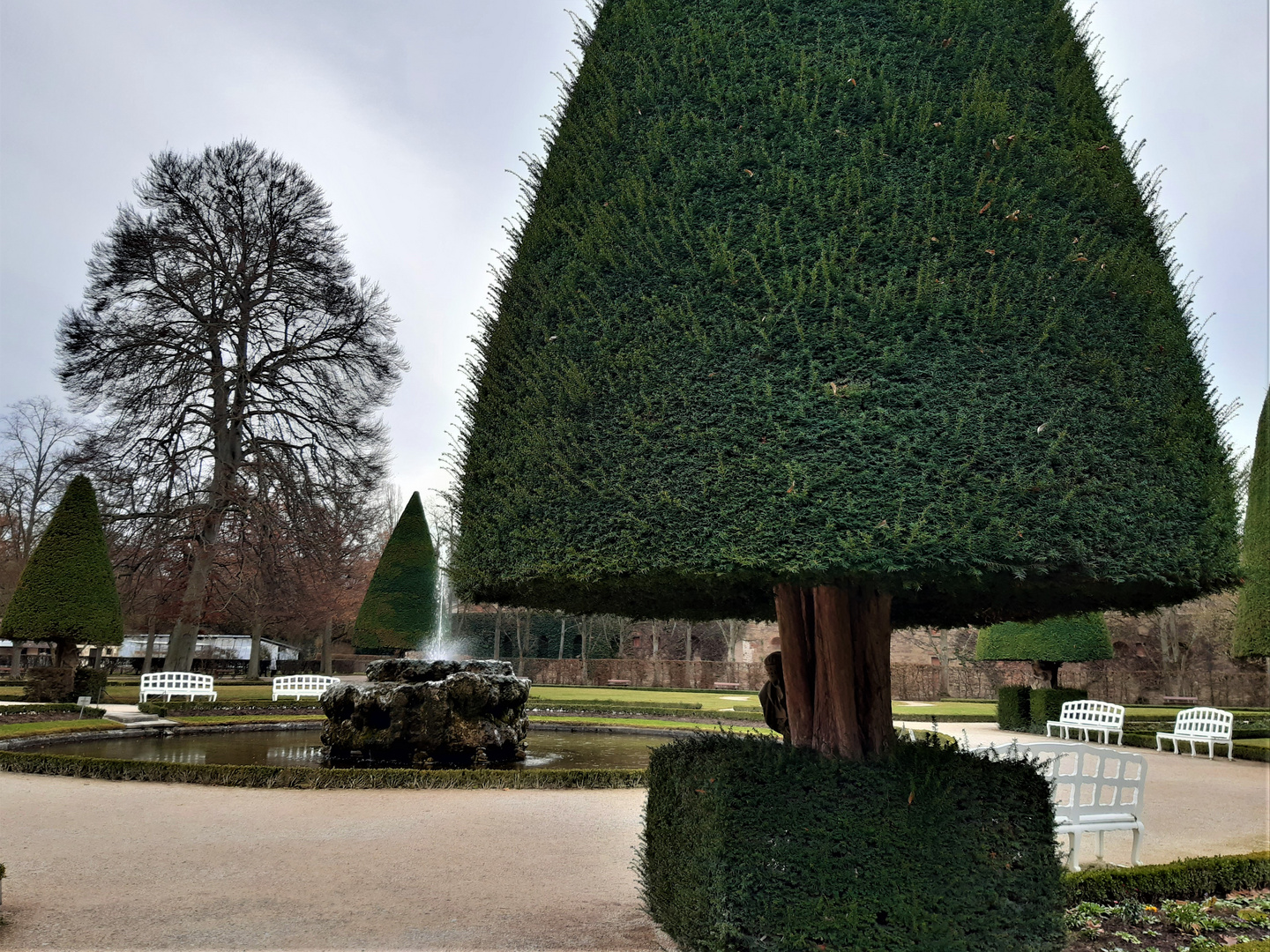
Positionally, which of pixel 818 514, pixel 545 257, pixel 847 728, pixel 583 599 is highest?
pixel 545 257

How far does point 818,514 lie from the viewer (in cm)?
377

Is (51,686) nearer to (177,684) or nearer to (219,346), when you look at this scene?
(177,684)

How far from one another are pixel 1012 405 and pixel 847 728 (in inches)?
77.6

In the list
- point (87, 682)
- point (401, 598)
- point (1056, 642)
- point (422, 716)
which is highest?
point (401, 598)

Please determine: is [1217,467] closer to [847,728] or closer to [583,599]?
[847,728]

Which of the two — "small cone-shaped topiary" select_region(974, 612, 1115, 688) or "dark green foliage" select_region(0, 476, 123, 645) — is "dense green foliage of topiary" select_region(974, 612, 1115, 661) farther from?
"dark green foliage" select_region(0, 476, 123, 645)

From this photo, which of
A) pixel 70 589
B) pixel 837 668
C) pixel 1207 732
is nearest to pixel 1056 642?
pixel 1207 732

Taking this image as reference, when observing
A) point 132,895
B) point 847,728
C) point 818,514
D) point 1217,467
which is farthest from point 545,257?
point 132,895

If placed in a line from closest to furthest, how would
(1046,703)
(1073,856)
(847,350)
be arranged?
(847,350) → (1073,856) → (1046,703)

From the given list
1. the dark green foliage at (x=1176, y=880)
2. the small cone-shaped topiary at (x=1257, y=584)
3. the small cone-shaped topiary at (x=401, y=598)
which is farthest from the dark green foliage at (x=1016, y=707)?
the small cone-shaped topiary at (x=401, y=598)

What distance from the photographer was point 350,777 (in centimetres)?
978

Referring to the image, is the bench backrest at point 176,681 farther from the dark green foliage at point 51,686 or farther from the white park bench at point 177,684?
the dark green foliage at point 51,686

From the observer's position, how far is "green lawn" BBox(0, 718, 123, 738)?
13.6 m

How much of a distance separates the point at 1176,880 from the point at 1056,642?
1530cm
